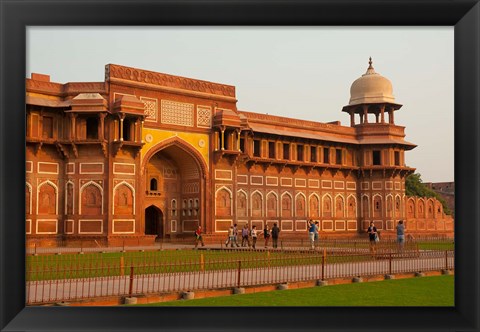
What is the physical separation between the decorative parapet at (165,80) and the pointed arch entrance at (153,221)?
6.38 metres

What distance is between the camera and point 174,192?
31.3 metres

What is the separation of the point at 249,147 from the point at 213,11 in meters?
29.2

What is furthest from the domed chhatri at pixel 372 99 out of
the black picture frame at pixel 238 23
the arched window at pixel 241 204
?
the black picture frame at pixel 238 23

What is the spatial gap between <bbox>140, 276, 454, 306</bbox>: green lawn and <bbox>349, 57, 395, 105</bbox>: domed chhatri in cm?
2892

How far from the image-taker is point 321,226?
36.3 metres

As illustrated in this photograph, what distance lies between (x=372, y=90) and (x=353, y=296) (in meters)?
31.5

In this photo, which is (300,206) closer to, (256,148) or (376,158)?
(256,148)

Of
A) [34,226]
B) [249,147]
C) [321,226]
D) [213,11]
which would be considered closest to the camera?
[213,11]

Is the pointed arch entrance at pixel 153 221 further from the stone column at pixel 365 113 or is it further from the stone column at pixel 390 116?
the stone column at pixel 390 116

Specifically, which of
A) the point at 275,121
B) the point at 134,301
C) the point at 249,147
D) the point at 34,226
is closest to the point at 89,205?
the point at 34,226

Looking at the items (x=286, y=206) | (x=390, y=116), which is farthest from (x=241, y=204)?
(x=390, y=116)

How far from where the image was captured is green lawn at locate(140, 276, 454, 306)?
9.11 meters
